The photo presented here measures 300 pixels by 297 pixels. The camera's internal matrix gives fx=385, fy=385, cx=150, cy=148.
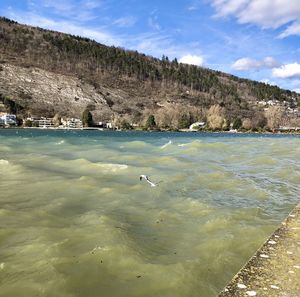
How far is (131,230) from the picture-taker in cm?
1241

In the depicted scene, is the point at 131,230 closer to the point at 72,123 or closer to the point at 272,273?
the point at 272,273

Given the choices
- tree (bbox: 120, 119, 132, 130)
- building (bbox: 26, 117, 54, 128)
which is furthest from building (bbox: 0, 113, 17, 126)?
tree (bbox: 120, 119, 132, 130)

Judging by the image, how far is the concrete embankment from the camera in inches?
229

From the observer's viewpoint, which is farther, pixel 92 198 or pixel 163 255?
pixel 92 198

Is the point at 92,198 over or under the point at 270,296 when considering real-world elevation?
under

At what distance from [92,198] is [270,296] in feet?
40.0

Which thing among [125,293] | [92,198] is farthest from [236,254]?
[92,198]

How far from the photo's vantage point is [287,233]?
8.63m

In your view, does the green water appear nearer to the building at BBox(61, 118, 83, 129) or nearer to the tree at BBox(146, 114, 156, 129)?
the building at BBox(61, 118, 83, 129)

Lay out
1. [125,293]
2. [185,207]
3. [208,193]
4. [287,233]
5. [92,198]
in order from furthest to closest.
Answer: [208,193] < [92,198] < [185,207] < [287,233] < [125,293]

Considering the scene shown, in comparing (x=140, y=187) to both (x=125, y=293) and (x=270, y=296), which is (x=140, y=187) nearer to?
(x=125, y=293)

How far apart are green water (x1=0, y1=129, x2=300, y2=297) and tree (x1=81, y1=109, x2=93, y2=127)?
532 ft

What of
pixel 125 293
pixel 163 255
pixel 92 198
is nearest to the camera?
pixel 125 293

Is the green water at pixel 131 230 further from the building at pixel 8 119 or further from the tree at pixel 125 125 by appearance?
the tree at pixel 125 125
